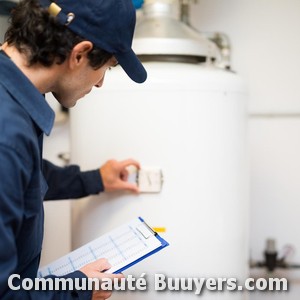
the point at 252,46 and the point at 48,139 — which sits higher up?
the point at 252,46

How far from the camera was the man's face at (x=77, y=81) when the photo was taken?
2.34 feet

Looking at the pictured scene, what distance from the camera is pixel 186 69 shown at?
3.46 ft

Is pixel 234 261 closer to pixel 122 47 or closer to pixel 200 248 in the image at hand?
pixel 200 248

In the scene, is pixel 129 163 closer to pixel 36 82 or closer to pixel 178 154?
pixel 178 154

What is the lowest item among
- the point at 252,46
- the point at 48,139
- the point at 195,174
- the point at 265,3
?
the point at 195,174

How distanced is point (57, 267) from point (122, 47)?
0.49 metres

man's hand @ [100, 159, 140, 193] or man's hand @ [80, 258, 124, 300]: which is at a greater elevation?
man's hand @ [100, 159, 140, 193]

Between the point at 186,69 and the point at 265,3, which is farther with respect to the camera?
the point at 265,3

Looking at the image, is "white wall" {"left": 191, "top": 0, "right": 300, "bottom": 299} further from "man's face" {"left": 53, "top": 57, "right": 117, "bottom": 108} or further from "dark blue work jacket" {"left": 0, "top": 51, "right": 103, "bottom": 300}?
"dark blue work jacket" {"left": 0, "top": 51, "right": 103, "bottom": 300}

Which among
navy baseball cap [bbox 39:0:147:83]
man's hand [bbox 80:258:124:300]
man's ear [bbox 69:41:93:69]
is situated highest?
navy baseball cap [bbox 39:0:147:83]

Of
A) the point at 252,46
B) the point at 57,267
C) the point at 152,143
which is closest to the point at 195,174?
the point at 152,143

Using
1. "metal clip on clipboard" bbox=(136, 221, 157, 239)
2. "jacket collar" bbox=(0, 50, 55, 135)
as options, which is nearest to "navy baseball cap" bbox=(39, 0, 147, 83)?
"jacket collar" bbox=(0, 50, 55, 135)

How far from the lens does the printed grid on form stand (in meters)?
0.75

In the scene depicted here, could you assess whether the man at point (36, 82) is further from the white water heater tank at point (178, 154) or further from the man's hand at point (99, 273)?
the white water heater tank at point (178, 154)
